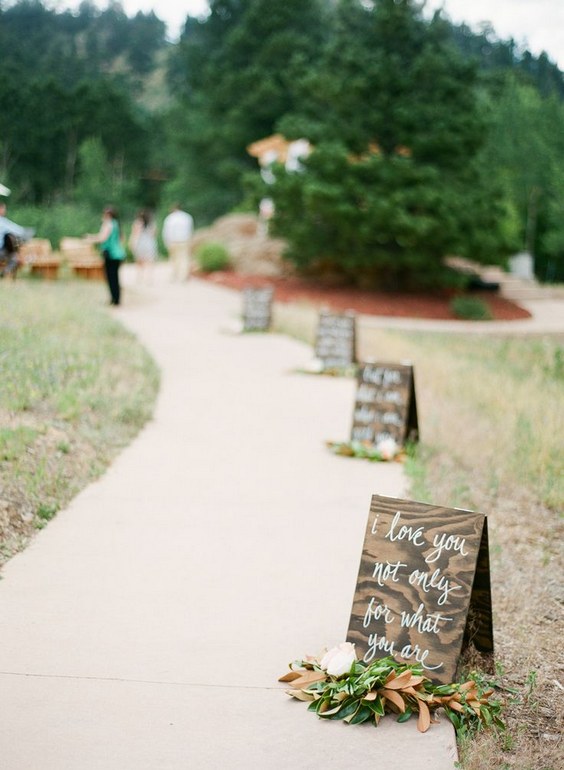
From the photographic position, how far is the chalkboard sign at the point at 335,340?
11664 mm

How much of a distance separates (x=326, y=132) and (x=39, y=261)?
30.2ft

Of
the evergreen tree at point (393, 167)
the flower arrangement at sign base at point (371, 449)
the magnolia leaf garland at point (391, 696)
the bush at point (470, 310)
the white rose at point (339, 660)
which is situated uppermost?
the evergreen tree at point (393, 167)

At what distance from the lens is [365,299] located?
24.1 m

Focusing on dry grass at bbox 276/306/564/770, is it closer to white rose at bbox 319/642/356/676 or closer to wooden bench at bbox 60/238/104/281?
white rose at bbox 319/642/356/676

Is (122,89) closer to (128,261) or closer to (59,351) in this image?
(128,261)

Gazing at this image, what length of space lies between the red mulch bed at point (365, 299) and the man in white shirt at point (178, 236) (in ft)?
4.75

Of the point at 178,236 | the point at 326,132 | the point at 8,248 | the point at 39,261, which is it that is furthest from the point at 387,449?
the point at 326,132

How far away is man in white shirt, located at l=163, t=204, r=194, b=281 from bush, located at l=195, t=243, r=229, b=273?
2861mm

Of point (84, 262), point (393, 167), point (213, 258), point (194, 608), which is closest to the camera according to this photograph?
point (194, 608)

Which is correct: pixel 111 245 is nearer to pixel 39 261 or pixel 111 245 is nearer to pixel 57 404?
pixel 39 261

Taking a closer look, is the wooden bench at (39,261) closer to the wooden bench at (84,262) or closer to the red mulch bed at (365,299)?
the wooden bench at (84,262)

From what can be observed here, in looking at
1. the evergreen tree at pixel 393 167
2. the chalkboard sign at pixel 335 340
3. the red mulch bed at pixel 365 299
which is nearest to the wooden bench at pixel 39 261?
the red mulch bed at pixel 365 299

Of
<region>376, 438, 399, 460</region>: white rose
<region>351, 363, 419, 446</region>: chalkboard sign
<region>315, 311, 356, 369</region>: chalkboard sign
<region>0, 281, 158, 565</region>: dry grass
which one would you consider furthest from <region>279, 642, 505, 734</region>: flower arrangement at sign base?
<region>315, 311, 356, 369</region>: chalkboard sign

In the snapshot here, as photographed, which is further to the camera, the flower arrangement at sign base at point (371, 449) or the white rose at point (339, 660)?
the flower arrangement at sign base at point (371, 449)
